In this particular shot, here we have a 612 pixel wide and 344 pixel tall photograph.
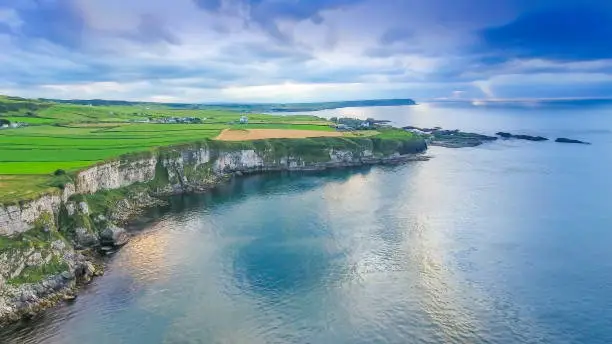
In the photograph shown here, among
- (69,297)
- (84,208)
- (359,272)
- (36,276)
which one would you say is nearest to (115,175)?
(84,208)

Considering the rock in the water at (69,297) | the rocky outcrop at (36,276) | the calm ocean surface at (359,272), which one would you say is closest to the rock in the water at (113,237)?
the calm ocean surface at (359,272)

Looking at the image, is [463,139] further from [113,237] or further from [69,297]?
[69,297]

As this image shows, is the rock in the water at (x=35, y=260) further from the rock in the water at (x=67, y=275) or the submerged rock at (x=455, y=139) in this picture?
the submerged rock at (x=455, y=139)

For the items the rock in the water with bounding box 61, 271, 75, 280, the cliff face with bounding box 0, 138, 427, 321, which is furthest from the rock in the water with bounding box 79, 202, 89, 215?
the rock in the water with bounding box 61, 271, 75, 280

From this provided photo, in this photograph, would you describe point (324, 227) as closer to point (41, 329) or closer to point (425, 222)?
point (425, 222)

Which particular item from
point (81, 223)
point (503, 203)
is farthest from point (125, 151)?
point (503, 203)

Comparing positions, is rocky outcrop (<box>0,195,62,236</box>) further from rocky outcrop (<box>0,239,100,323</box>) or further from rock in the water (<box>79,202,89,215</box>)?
rock in the water (<box>79,202,89,215</box>)
